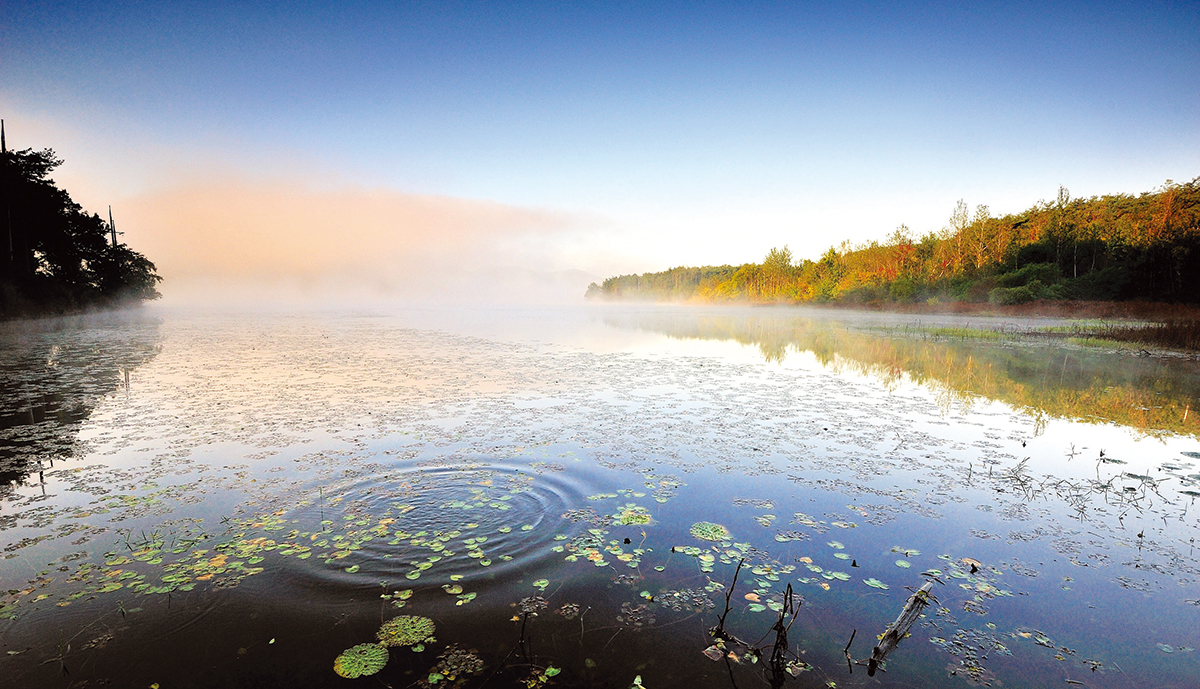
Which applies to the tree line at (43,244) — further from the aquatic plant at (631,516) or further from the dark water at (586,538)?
the aquatic plant at (631,516)

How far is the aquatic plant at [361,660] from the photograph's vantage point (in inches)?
125

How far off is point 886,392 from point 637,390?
20.5 feet

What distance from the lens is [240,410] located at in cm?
998

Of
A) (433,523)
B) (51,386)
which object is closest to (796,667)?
(433,523)

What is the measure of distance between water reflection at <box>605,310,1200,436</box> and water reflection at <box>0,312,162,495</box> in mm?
16386

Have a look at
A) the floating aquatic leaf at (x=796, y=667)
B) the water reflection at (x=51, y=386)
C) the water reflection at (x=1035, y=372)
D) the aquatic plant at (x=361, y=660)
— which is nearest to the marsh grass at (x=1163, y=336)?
the water reflection at (x=1035, y=372)

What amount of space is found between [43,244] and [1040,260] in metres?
88.9

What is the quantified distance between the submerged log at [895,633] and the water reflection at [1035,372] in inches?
360

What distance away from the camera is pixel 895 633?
11.0 feet

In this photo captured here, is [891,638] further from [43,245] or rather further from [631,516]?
[43,245]

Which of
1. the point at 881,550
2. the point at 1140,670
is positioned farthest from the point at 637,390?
the point at 1140,670

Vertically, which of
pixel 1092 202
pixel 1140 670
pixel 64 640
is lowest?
pixel 1140 670

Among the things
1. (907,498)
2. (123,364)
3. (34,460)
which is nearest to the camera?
(907,498)

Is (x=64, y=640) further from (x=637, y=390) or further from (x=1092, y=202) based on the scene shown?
(x=1092, y=202)
